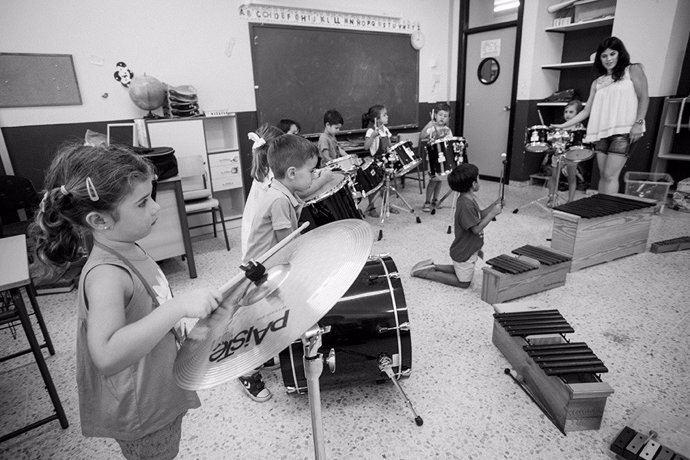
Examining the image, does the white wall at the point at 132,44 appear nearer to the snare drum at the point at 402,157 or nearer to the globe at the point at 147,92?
the globe at the point at 147,92

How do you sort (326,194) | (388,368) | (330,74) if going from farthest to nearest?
(330,74)
(326,194)
(388,368)

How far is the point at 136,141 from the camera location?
3.56 meters

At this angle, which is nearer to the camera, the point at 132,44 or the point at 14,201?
the point at 14,201

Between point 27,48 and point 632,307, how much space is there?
4.70m

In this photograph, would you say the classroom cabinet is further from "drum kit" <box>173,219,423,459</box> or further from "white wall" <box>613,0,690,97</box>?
"white wall" <box>613,0,690,97</box>

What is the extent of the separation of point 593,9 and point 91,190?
5.65 m

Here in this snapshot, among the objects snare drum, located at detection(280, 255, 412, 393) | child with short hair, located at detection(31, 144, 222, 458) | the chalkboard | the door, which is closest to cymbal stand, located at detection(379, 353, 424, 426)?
snare drum, located at detection(280, 255, 412, 393)

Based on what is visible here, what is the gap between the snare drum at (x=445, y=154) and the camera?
155 inches

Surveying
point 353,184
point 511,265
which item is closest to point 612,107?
point 511,265

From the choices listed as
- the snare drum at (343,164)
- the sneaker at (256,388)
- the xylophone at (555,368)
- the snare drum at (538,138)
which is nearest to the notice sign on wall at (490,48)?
the snare drum at (538,138)

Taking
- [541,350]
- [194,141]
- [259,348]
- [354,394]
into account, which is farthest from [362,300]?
[194,141]

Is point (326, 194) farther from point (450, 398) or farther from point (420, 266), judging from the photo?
point (450, 398)

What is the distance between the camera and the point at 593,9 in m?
4.57

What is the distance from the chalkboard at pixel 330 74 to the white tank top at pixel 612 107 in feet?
8.04
